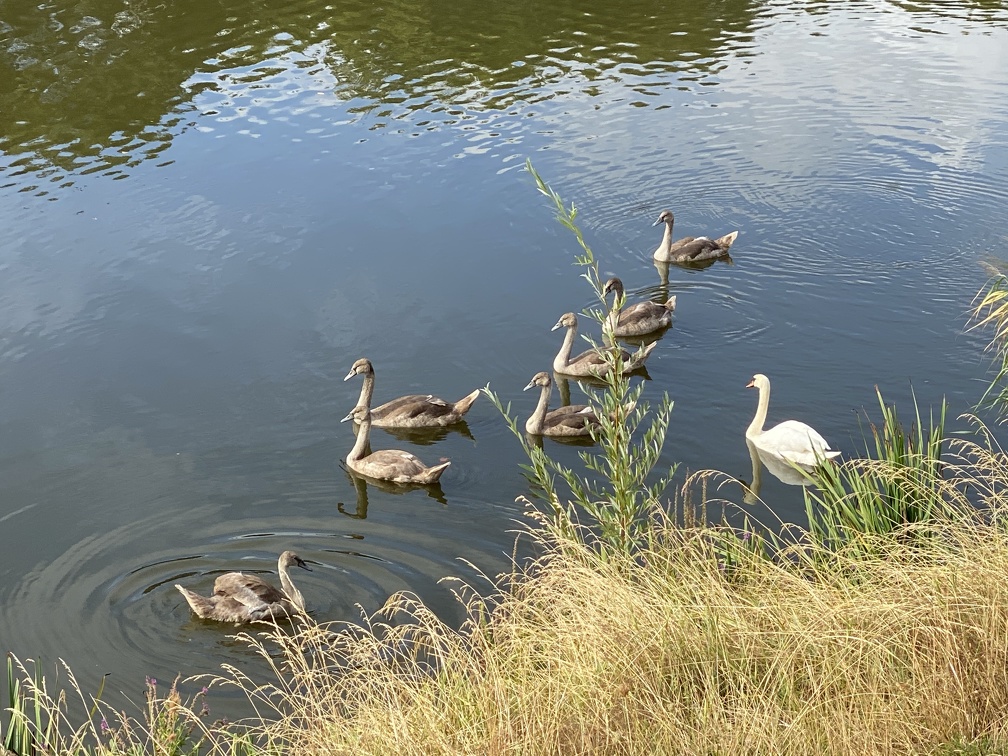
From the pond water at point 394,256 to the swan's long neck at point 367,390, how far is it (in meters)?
0.35

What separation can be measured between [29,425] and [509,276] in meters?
6.68

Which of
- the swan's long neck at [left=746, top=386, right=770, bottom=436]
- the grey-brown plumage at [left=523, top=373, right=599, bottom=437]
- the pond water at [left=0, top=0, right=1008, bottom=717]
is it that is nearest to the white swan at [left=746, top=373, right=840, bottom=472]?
the swan's long neck at [left=746, top=386, right=770, bottom=436]

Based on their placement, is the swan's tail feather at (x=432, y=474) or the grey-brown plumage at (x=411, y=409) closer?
the swan's tail feather at (x=432, y=474)

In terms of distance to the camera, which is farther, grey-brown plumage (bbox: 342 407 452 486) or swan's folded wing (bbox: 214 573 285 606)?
grey-brown plumage (bbox: 342 407 452 486)

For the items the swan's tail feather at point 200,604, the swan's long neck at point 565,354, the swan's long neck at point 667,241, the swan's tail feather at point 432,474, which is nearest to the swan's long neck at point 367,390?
the swan's tail feather at point 432,474

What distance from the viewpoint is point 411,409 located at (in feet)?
43.5

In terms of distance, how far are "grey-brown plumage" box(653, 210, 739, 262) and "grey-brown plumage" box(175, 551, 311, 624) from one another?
28.0 feet

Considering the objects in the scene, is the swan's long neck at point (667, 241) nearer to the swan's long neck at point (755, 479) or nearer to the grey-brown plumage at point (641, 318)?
the grey-brown plumage at point (641, 318)

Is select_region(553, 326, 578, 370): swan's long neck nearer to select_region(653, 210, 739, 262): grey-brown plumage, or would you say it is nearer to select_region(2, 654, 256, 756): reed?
select_region(653, 210, 739, 262): grey-brown plumage

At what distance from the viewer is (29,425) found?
43.4 ft

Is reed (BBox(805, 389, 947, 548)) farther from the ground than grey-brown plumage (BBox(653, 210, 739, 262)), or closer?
farther from the ground

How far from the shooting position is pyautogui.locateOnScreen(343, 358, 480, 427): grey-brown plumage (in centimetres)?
1321

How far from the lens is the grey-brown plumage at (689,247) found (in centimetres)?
1638

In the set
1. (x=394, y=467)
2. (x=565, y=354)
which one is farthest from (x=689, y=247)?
(x=394, y=467)
